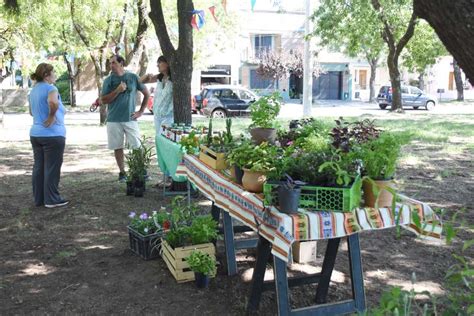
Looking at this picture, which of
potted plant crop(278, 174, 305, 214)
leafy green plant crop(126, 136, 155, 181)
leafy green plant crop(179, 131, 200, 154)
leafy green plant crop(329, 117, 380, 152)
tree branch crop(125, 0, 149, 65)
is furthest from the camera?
tree branch crop(125, 0, 149, 65)

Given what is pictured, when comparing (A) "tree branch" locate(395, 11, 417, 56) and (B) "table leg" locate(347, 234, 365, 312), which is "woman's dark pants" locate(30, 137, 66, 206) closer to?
(B) "table leg" locate(347, 234, 365, 312)

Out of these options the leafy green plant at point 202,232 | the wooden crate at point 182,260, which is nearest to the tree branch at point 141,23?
the leafy green plant at point 202,232

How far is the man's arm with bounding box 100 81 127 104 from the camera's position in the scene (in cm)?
710

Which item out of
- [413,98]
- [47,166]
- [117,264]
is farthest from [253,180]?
[413,98]

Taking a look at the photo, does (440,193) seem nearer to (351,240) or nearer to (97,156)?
(351,240)

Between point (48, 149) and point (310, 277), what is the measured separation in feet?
12.2

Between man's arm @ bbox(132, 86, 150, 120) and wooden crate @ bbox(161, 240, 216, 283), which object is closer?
wooden crate @ bbox(161, 240, 216, 283)

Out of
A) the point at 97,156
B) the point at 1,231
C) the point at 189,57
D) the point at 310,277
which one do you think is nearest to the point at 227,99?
the point at 97,156

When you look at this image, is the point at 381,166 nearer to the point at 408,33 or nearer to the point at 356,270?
the point at 356,270

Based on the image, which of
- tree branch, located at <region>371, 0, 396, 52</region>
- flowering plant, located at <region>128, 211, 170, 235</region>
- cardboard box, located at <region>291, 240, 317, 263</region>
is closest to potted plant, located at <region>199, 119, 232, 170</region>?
flowering plant, located at <region>128, 211, 170, 235</region>

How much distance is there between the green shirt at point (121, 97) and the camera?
285 inches

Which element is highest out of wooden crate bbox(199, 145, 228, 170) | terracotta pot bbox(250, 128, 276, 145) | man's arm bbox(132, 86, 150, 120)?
man's arm bbox(132, 86, 150, 120)

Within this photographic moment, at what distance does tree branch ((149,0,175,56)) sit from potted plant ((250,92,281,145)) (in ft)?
10.8

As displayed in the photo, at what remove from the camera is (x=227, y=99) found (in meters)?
24.2
